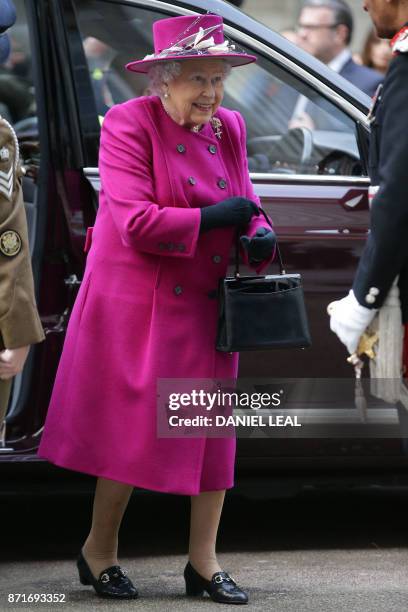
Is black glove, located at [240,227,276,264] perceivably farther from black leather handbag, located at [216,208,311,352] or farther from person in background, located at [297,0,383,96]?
person in background, located at [297,0,383,96]

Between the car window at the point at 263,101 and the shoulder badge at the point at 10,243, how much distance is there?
1.28 metres

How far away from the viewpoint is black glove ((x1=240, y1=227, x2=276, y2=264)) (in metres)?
4.05

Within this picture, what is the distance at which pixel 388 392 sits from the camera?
3.43 m

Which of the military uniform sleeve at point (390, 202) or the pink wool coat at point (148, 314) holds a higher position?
the military uniform sleeve at point (390, 202)

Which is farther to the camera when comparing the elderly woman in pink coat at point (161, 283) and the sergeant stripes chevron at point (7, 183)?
the elderly woman in pink coat at point (161, 283)

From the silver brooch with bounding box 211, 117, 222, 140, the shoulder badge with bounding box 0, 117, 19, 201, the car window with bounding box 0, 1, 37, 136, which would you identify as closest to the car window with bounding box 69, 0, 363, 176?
the silver brooch with bounding box 211, 117, 222, 140

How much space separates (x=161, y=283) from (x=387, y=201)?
1.10 m

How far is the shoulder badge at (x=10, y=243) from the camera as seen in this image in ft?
11.7

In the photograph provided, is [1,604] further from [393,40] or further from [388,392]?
[393,40]

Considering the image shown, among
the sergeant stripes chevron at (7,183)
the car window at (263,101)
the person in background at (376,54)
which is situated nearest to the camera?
the sergeant stripes chevron at (7,183)

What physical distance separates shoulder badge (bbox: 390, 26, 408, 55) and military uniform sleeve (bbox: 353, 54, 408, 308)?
0.6 inches

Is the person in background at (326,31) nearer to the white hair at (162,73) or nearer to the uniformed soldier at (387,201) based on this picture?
the white hair at (162,73)

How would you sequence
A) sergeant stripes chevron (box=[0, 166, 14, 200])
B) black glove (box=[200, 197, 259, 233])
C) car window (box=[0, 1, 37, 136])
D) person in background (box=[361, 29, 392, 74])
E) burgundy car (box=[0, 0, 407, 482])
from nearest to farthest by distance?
sergeant stripes chevron (box=[0, 166, 14, 200]) < black glove (box=[200, 197, 259, 233]) < burgundy car (box=[0, 0, 407, 482]) < car window (box=[0, 1, 37, 136]) < person in background (box=[361, 29, 392, 74])

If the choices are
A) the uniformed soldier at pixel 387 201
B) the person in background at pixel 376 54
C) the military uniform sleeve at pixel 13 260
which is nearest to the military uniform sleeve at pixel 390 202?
the uniformed soldier at pixel 387 201
